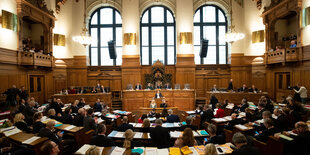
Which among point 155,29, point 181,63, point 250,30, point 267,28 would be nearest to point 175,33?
point 155,29

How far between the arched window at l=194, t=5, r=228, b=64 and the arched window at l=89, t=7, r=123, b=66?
635cm

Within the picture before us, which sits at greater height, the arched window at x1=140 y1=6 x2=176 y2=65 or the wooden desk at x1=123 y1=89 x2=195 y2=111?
the arched window at x1=140 y1=6 x2=176 y2=65

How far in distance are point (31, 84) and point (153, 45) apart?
886 centimetres

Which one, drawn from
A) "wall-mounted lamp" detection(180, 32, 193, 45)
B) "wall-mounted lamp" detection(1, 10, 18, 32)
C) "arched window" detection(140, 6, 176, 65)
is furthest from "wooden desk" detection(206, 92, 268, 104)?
"wall-mounted lamp" detection(1, 10, 18, 32)

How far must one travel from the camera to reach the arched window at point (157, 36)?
14266mm

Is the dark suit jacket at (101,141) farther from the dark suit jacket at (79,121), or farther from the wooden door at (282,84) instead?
the wooden door at (282,84)

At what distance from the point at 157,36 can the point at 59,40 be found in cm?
741

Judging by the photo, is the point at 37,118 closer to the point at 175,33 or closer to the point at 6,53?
the point at 6,53

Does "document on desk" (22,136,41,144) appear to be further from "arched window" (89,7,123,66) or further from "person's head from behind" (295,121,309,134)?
"arched window" (89,7,123,66)

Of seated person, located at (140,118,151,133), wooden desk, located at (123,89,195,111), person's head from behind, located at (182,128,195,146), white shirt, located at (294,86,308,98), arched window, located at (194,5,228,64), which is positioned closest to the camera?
person's head from behind, located at (182,128,195,146)

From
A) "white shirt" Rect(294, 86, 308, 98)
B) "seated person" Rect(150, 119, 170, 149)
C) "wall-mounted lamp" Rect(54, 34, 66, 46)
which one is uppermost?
"wall-mounted lamp" Rect(54, 34, 66, 46)

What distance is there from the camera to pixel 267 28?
467 inches

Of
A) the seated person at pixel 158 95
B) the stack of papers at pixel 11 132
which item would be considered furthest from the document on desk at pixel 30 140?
the seated person at pixel 158 95

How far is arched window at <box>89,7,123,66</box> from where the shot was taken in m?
14.3
